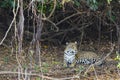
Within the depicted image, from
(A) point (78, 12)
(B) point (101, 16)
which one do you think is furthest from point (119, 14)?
(A) point (78, 12)

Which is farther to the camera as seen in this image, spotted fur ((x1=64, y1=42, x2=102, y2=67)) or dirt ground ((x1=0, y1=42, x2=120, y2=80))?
spotted fur ((x1=64, y1=42, x2=102, y2=67))

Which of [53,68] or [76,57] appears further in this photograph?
[76,57]

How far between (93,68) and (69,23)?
1960 mm

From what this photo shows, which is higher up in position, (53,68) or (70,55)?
(70,55)

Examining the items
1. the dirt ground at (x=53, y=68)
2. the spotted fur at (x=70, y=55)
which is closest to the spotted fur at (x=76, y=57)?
the spotted fur at (x=70, y=55)

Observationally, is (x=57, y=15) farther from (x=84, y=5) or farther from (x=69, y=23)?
(x=84, y=5)

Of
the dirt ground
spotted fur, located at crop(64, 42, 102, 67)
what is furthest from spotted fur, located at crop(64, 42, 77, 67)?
the dirt ground

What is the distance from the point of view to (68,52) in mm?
7180

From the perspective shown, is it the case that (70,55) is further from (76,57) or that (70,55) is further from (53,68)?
(53,68)

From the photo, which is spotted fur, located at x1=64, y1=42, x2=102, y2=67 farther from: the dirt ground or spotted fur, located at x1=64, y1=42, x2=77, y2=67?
the dirt ground

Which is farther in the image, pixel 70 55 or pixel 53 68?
pixel 70 55

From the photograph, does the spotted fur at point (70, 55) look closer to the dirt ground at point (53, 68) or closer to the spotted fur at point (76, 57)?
the spotted fur at point (76, 57)

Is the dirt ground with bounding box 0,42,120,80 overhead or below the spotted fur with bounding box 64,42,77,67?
below

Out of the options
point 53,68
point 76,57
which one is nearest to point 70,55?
point 76,57
